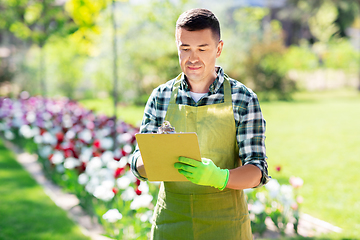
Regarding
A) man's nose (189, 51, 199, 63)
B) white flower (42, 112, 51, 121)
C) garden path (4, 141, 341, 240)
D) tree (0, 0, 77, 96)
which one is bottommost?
garden path (4, 141, 341, 240)

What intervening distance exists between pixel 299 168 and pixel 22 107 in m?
5.44

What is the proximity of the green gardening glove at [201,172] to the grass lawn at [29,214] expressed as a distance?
6.45 feet

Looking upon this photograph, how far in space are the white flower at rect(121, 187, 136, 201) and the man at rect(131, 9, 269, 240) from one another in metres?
1.21

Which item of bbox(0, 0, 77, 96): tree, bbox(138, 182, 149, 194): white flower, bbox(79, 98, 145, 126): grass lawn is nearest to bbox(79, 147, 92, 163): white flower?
bbox(138, 182, 149, 194): white flower

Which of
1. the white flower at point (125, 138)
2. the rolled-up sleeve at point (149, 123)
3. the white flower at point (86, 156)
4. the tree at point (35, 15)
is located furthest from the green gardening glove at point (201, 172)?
the tree at point (35, 15)

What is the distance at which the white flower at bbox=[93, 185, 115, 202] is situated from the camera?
8.81ft

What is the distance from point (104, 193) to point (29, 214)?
1034 mm

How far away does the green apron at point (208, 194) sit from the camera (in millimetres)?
1362

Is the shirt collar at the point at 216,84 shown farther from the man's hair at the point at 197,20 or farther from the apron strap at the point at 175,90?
the man's hair at the point at 197,20

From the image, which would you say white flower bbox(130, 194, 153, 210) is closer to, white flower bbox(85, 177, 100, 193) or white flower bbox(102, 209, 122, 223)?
white flower bbox(102, 209, 122, 223)

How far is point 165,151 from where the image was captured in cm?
118

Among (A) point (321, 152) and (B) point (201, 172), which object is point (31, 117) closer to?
(A) point (321, 152)

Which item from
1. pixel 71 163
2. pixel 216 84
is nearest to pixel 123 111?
pixel 71 163

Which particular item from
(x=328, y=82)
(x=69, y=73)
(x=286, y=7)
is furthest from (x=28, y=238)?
(x=286, y=7)
